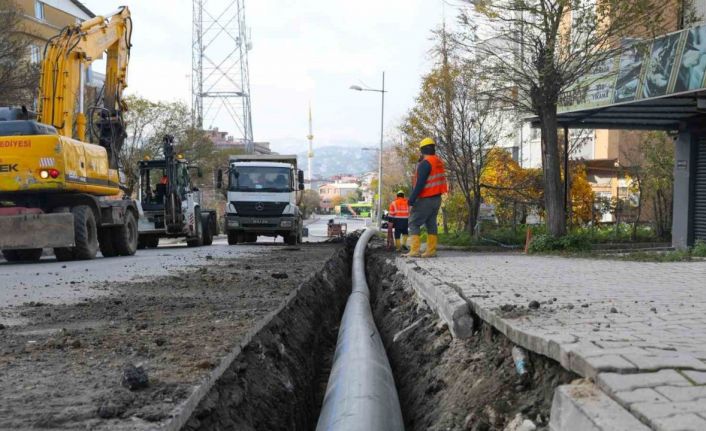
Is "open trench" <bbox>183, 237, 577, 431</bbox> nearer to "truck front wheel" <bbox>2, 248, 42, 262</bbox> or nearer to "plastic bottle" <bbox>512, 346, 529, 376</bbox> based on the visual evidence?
"plastic bottle" <bbox>512, 346, 529, 376</bbox>

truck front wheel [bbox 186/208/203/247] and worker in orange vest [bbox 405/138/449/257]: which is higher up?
worker in orange vest [bbox 405/138/449/257]

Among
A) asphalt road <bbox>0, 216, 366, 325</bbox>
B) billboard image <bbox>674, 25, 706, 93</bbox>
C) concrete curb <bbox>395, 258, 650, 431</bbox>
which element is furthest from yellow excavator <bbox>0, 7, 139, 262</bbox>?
billboard image <bbox>674, 25, 706, 93</bbox>

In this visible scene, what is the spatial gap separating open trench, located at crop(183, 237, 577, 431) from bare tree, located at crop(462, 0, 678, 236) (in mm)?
7647

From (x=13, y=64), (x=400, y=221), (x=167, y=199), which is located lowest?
(x=400, y=221)

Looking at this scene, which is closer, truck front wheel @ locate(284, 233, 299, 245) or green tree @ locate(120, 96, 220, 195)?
truck front wheel @ locate(284, 233, 299, 245)

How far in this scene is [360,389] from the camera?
4633 mm

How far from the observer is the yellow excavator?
13008 mm

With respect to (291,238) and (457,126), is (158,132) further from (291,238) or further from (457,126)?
(457,126)

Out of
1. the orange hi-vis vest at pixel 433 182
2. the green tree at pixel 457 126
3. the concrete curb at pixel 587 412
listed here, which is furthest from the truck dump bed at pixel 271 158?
the concrete curb at pixel 587 412

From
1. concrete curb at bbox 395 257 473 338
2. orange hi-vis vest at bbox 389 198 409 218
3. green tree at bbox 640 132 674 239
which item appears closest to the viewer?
concrete curb at bbox 395 257 473 338

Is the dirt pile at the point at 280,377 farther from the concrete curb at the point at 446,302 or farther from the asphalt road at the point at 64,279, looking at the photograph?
the asphalt road at the point at 64,279

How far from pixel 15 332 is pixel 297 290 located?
343 cm

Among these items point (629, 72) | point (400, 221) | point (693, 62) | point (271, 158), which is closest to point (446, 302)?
point (693, 62)

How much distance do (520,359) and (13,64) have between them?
19497 mm
